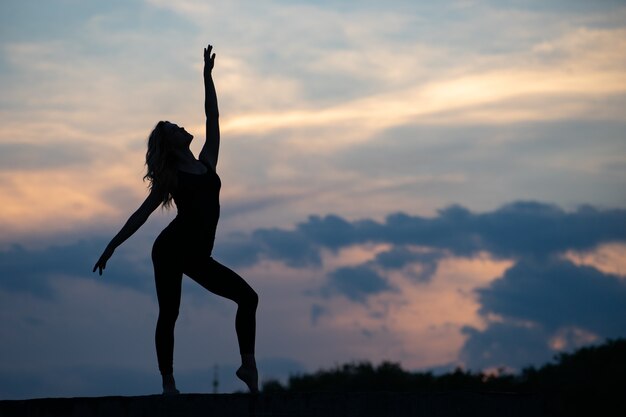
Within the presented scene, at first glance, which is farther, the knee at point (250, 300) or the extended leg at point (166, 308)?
the knee at point (250, 300)

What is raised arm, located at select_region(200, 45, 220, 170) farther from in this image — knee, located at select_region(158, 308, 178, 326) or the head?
knee, located at select_region(158, 308, 178, 326)

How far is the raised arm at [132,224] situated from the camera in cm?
978

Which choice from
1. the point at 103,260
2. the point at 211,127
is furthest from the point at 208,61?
the point at 103,260

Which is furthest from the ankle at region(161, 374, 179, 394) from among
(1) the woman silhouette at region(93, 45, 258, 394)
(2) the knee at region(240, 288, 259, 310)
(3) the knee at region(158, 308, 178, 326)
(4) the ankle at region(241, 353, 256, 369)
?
(2) the knee at region(240, 288, 259, 310)

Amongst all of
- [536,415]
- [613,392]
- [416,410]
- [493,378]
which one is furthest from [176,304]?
[493,378]

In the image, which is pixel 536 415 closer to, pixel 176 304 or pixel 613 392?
pixel 176 304

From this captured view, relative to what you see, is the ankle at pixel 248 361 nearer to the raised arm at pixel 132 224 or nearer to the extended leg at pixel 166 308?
the extended leg at pixel 166 308

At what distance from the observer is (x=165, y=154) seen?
391 inches

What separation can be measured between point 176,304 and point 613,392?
7268 centimetres

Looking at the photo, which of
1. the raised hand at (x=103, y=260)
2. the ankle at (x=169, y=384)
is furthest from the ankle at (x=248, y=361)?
the raised hand at (x=103, y=260)

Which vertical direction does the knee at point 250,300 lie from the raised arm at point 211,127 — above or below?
below

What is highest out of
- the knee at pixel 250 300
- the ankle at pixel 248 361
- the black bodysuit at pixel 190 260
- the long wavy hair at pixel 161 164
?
the long wavy hair at pixel 161 164

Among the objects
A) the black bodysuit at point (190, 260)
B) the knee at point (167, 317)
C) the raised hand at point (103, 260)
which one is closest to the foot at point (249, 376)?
the black bodysuit at point (190, 260)

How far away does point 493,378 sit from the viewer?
95875 millimetres
